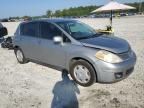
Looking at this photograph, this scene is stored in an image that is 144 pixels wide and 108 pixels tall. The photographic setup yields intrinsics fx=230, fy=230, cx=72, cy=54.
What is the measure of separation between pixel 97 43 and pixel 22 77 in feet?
8.79

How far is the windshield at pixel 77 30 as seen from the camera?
663 centimetres

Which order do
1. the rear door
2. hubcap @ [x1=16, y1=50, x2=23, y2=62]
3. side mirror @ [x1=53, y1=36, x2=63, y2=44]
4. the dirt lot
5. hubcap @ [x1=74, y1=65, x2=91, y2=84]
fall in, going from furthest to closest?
hubcap @ [x1=16, y1=50, x2=23, y2=62] < the rear door < side mirror @ [x1=53, y1=36, x2=63, y2=44] < hubcap @ [x1=74, y1=65, x2=91, y2=84] < the dirt lot

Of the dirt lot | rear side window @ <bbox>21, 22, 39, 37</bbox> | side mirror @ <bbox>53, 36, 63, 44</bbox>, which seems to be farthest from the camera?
rear side window @ <bbox>21, 22, 39, 37</bbox>

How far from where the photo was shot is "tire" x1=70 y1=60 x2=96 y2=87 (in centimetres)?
582

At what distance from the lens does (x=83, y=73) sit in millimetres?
6020

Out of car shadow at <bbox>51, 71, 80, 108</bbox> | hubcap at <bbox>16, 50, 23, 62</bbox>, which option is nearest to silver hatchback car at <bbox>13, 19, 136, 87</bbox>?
car shadow at <bbox>51, 71, 80, 108</bbox>

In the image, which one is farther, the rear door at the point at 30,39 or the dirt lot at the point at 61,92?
the rear door at the point at 30,39

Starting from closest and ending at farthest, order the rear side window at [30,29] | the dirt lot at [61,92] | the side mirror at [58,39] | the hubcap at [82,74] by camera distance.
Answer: the dirt lot at [61,92] → the hubcap at [82,74] → the side mirror at [58,39] → the rear side window at [30,29]

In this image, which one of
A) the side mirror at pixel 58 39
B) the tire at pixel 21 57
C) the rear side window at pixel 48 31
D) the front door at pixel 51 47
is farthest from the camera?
the tire at pixel 21 57

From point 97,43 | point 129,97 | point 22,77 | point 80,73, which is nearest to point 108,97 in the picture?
point 129,97

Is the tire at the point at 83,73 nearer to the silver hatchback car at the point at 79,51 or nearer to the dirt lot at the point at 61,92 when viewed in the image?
the silver hatchback car at the point at 79,51

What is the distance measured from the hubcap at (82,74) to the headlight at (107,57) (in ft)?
1.75

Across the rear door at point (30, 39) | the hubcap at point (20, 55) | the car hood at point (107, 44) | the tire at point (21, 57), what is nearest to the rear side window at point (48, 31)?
the rear door at point (30, 39)

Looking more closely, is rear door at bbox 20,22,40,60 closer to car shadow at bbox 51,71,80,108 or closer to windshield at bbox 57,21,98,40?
windshield at bbox 57,21,98,40
